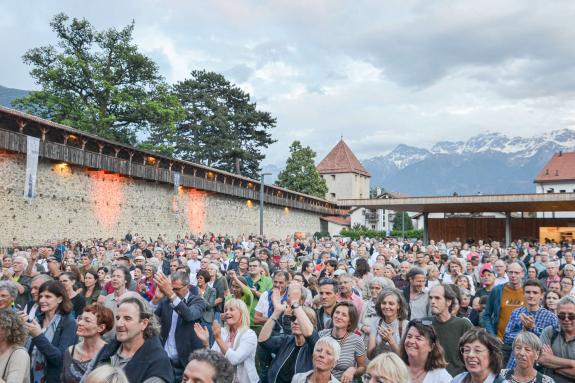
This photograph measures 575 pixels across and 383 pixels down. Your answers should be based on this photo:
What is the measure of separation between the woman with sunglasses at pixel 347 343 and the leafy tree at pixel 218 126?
1940 inches

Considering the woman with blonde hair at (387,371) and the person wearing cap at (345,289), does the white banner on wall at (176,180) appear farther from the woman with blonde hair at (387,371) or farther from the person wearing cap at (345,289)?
the woman with blonde hair at (387,371)

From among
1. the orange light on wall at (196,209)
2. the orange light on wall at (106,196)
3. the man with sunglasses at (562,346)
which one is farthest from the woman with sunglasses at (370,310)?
the orange light on wall at (196,209)

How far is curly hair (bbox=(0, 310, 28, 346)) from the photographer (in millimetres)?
3447

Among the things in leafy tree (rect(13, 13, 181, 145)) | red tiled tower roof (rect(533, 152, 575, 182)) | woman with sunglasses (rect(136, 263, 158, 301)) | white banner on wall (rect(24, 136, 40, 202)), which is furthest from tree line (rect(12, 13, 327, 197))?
red tiled tower roof (rect(533, 152, 575, 182))

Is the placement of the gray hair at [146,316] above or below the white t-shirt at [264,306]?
above

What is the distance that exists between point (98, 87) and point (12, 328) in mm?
35402

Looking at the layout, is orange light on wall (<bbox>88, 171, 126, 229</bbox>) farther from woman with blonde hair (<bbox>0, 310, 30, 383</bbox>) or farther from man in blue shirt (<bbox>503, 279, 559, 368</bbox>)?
man in blue shirt (<bbox>503, 279, 559, 368</bbox>)

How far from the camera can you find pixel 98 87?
35562 mm

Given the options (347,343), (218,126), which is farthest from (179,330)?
(218,126)

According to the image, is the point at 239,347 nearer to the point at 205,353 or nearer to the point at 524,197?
the point at 205,353

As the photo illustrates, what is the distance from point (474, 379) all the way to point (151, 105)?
35660 mm

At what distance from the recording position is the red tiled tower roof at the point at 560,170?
2736 inches

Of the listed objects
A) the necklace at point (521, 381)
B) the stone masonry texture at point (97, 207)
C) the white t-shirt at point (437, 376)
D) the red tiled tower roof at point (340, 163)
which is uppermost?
the red tiled tower roof at point (340, 163)

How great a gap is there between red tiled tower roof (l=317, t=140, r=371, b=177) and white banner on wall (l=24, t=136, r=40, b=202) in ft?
193
